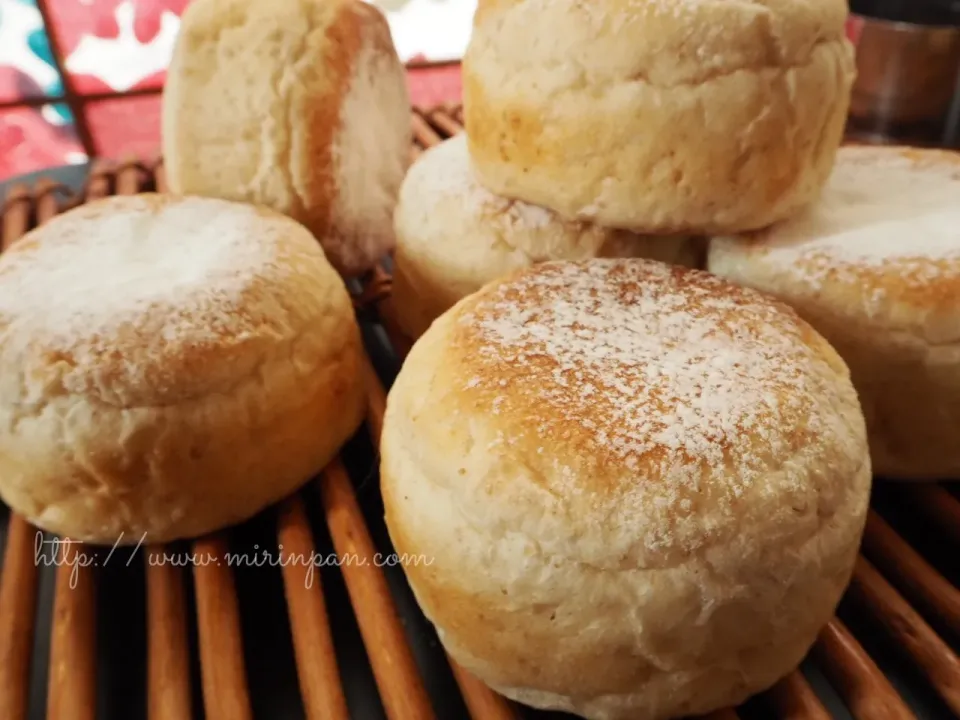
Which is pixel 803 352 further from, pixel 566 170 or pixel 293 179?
pixel 293 179

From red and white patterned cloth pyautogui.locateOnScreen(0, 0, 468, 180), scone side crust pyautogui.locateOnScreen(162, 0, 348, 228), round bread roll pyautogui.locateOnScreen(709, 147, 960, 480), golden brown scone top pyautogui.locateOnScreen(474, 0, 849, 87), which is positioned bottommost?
red and white patterned cloth pyautogui.locateOnScreen(0, 0, 468, 180)

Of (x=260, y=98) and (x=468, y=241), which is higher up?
(x=260, y=98)

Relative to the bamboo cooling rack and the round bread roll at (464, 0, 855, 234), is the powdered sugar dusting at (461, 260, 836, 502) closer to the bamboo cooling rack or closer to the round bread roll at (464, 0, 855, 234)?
the round bread roll at (464, 0, 855, 234)

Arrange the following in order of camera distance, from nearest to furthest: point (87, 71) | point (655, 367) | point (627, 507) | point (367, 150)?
point (627, 507) → point (655, 367) → point (367, 150) → point (87, 71)

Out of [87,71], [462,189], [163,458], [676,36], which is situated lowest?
[87,71]

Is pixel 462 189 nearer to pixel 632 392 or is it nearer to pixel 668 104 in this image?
pixel 668 104

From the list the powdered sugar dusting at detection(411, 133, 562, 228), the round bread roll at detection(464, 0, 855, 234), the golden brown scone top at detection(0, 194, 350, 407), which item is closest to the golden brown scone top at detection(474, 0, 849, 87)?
the round bread roll at detection(464, 0, 855, 234)

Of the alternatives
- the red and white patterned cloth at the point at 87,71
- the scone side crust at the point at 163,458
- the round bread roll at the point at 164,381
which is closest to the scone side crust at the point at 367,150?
the round bread roll at the point at 164,381

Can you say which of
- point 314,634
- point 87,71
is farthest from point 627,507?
point 87,71
